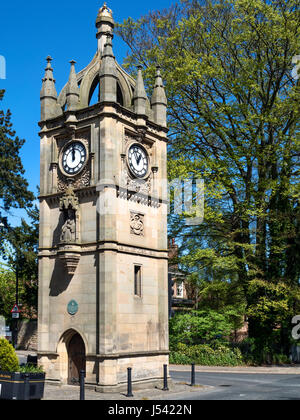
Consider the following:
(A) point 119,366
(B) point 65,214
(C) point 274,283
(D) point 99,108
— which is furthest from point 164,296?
(C) point 274,283

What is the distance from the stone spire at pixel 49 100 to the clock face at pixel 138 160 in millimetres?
3955

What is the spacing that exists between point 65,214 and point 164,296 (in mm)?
5567

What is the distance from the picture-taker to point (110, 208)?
21.0 m

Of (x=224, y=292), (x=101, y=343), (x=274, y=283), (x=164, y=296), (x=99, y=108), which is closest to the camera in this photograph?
(x=101, y=343)

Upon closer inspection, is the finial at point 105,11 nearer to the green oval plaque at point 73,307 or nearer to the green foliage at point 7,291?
the green oval plaque at point 73,307

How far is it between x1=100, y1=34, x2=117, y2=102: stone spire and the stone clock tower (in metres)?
0.05

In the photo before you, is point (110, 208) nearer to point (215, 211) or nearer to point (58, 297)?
point (58, 297)

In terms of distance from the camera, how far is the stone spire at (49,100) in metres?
24.1

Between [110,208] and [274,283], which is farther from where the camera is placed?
[274,283]

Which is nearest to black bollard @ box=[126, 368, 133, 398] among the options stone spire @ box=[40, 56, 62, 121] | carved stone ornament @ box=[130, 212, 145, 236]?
carved stone ornament @ box=[130, 212, 145, 236]

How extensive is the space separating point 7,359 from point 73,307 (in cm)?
405

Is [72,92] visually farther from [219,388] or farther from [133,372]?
[219,388]

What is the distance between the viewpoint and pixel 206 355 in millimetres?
33719

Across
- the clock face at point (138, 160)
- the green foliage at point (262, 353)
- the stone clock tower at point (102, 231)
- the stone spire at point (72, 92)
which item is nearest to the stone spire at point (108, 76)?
the stone clock tower at point (102, 231)
